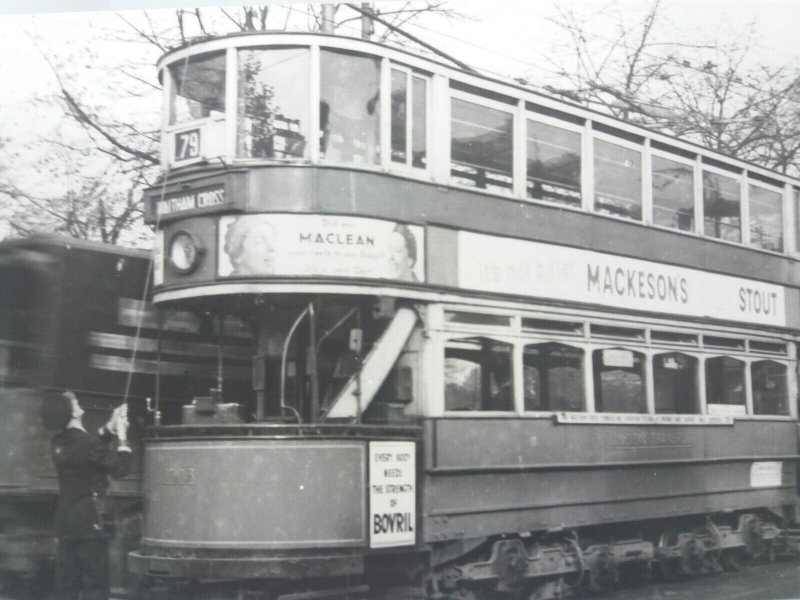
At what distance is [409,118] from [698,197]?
11.0 feet

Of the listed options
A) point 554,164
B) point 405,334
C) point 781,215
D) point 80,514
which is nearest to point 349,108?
point 405,334

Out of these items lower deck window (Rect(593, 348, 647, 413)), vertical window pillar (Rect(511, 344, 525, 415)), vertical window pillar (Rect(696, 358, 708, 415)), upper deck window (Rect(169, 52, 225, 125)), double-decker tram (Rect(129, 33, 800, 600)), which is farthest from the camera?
vertical window pillar (Rect(696, 358, 708, 415))

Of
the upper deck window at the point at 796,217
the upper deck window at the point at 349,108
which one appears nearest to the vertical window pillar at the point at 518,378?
the upper deck window at the point at 349,108

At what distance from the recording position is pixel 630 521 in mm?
8398

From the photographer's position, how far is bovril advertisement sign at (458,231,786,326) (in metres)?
7.34

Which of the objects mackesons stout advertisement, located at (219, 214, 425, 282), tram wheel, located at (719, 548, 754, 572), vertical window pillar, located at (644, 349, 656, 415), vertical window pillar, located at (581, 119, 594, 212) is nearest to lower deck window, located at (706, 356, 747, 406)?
vertical window pillar, located at (644, 349, 656, 415)

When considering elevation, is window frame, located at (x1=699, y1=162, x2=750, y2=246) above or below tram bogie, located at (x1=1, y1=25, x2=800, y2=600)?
above

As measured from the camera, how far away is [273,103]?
21.9 ft

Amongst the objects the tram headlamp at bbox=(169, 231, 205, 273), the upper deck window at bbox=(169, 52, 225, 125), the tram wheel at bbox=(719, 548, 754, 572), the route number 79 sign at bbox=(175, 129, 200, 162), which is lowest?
the tram wheel at bbox=(719, 548, 754, 572)

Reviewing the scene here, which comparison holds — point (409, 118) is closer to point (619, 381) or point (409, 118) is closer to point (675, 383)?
point (619, 381)

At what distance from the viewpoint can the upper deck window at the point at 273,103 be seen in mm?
6633

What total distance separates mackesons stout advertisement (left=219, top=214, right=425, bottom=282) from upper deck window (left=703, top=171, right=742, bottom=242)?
3850 millimetres

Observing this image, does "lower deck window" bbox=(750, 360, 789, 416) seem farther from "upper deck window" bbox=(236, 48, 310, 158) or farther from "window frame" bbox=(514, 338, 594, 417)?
"upper deck window" bbox=(236, 48, 310, 158)

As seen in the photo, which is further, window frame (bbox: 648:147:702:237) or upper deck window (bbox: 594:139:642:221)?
window frame (bbox: 648:147:702:237)
